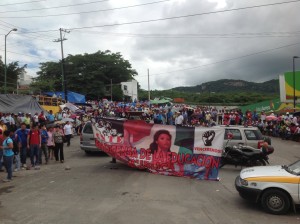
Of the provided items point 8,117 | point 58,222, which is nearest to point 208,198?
point 58,222

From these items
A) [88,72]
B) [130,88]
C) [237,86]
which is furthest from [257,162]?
[237,86]

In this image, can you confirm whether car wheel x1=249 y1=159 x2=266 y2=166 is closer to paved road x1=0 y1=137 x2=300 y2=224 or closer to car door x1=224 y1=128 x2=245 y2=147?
paved road x1=0 y1=137 x2=300 y2=224

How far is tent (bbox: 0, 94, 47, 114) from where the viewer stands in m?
22.2

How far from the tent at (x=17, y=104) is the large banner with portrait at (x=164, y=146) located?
10454 millimetres

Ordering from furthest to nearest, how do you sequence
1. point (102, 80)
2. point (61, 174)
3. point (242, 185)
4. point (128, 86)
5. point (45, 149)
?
point (128, 86) < point (102, 80) < point (45, 149) < point (61, 174) < point (242, 185)

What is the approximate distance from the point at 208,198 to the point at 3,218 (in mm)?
5137

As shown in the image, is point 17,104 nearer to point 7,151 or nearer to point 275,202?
point 7,151

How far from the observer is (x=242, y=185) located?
8.64 m

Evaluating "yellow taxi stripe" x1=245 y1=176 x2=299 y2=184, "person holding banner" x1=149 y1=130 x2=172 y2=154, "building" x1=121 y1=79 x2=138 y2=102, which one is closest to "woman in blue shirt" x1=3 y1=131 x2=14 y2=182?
"person holding banner" x1=149 y1=130 x2=172 y2=154

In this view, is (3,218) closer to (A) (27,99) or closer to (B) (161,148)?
(B) (161,148)

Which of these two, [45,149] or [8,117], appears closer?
[45,149]

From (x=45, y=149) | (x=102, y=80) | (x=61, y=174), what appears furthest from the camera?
(x=102, y=80)

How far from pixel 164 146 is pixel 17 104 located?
44.2ft

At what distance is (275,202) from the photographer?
820 cm
